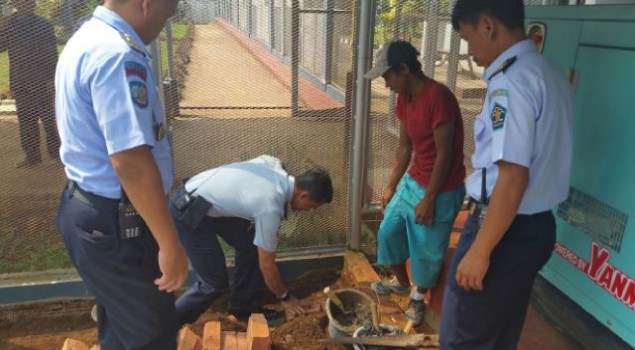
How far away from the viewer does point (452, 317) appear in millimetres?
1871

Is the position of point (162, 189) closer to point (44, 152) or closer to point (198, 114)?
point (198, 114)

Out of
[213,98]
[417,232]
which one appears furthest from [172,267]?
[213,98]

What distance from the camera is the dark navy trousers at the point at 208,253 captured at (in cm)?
296

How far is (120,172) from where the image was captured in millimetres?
1484

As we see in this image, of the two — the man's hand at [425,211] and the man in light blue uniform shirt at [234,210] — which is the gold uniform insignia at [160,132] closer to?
the man in light blue uniform shirt at [234,210]

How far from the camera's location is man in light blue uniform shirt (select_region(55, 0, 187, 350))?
1477 millimetres

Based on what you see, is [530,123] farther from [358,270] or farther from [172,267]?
[358,270]

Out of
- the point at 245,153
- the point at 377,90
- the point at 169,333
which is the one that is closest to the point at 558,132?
the point at 169,333

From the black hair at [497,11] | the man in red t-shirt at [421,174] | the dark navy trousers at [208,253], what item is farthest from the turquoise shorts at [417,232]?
the black hair at [497,11]

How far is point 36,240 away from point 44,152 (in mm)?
656

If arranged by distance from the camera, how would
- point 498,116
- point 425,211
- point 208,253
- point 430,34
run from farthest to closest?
point 430,34
point 208,253
point 425,211
point 498,116

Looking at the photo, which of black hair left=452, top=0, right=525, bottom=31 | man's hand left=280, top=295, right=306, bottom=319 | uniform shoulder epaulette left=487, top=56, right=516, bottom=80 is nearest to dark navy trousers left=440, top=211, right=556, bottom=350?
uniform shoulder epaulette left=487, top=56, right=516, bottom=80

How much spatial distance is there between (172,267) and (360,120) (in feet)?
6.76

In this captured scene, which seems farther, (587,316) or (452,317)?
(587,316)
